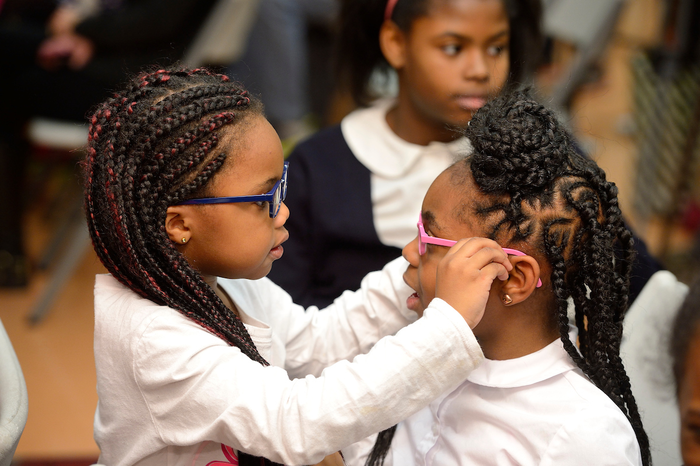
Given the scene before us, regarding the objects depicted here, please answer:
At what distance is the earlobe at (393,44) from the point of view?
1.88 metres

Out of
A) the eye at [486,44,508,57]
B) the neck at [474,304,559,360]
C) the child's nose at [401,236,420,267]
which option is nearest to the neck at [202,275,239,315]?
the child's nose at [401,236,420,267]

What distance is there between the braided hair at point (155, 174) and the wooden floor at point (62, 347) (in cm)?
74

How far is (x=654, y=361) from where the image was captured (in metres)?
1.18

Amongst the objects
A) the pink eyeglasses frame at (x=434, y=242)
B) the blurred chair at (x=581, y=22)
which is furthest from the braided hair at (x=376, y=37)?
the blurred chair at (x=581, y=22)

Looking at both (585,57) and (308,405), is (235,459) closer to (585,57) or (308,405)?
(308,405)

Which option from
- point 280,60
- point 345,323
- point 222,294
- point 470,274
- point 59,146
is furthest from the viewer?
point 280,60

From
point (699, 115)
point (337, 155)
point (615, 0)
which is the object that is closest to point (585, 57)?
point (615, 0)

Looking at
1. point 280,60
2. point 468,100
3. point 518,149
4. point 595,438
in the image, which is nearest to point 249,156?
point 518,149

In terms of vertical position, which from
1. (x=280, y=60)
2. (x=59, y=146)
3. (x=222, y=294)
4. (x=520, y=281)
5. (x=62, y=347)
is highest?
(x=520, y=281)

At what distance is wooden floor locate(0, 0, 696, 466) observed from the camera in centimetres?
205

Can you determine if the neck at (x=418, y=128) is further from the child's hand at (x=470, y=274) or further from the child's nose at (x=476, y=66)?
the child's hand at (x=470, y=274)

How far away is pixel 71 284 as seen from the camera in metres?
3.10

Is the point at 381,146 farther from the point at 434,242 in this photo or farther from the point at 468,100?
the point at 434,242

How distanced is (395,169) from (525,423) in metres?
0.84
